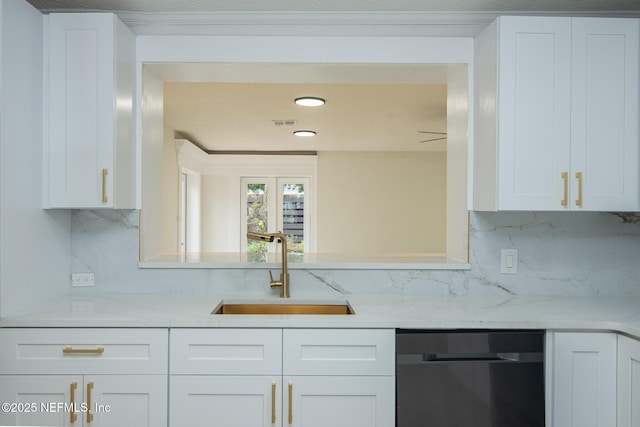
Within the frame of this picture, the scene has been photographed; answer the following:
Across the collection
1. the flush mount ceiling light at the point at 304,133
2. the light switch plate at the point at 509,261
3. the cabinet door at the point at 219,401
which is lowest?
the cabinet door at the point at 219,401

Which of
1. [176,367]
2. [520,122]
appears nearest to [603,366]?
[520,122]

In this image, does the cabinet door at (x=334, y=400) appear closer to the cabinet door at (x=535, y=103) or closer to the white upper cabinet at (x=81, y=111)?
the cabinet door at (x=535, y=103)

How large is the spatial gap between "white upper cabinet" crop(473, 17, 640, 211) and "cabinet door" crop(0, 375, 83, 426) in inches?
72.1

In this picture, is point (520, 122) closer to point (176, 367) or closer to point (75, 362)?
point (176, 367)

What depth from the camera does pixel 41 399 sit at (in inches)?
69.3

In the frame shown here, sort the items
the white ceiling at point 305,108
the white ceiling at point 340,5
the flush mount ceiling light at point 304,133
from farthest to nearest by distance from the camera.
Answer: the flush mount ceiling light at point 304,133 < the white ceiling at point 305,108 < the white ceiling at point 340,5

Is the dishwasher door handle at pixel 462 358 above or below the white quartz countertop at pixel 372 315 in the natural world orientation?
below

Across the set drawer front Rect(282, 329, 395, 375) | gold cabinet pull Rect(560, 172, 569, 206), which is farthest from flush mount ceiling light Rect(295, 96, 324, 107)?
drawer front Rect(282, 329, 395, 375)

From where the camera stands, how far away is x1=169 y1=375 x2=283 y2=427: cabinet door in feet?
5.80

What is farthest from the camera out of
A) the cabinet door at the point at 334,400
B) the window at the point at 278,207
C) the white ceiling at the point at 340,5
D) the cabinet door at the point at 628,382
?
the window at the point at 278,207

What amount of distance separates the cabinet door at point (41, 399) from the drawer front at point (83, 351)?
0.11ft

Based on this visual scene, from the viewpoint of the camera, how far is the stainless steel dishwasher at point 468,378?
1.75m

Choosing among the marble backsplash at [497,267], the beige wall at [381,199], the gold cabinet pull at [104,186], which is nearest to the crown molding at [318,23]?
the gold cabinet pull at [104,186]

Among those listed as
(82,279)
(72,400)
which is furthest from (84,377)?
(82,279)
